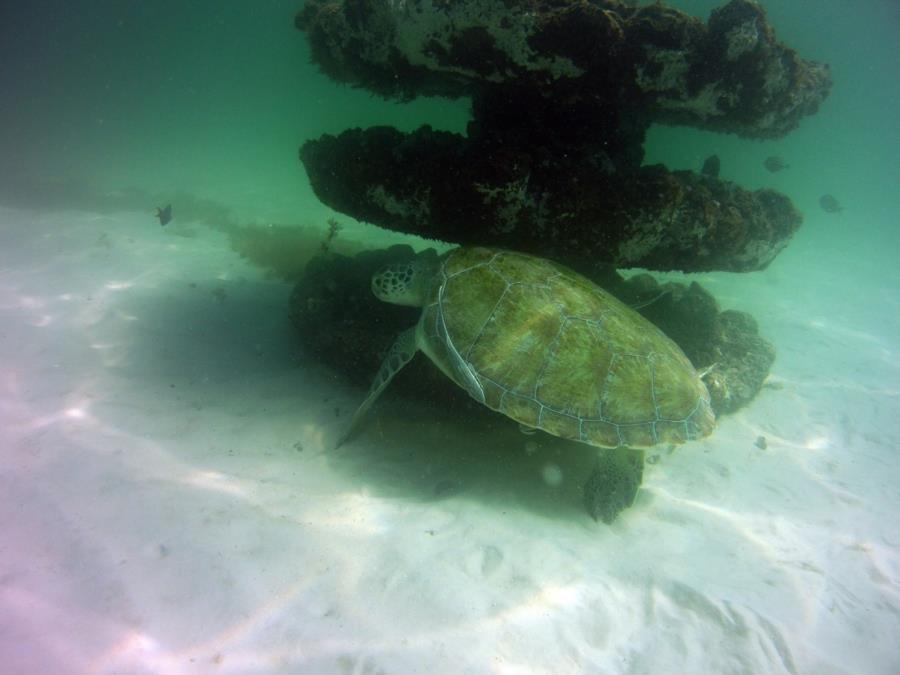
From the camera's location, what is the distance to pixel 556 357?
3938mm

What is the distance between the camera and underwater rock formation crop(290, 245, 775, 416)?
216 inches

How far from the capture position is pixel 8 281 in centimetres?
717

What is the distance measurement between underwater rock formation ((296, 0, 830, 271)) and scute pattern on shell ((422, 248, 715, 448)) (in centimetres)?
72

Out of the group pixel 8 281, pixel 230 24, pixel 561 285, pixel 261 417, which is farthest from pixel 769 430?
pixel 230 24

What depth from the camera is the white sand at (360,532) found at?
8.27 ft

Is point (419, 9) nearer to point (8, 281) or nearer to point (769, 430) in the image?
point (769, 430)

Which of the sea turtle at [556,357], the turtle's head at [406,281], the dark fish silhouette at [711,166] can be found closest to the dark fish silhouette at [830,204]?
the dark fish silhouette at [711,166]

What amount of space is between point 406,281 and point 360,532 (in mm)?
2912

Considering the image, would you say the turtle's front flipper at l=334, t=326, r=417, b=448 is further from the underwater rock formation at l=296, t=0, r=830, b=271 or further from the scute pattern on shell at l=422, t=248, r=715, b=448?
the underwater rock formation at l=296, t=0, r=830, b=271

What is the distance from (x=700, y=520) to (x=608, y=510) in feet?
3.47

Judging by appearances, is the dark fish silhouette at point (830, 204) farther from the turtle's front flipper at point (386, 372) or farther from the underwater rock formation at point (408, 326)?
the turtle's front flipper at point (386, 372)

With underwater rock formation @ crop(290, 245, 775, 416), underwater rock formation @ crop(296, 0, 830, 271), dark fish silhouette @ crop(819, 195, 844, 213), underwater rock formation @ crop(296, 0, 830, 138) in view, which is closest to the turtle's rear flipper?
underwater rock formation @ crop(290, 245, 775, 416)

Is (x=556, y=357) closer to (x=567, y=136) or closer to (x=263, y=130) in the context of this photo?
(x=567, y=136)

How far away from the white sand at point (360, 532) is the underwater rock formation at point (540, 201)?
2.43 metres
